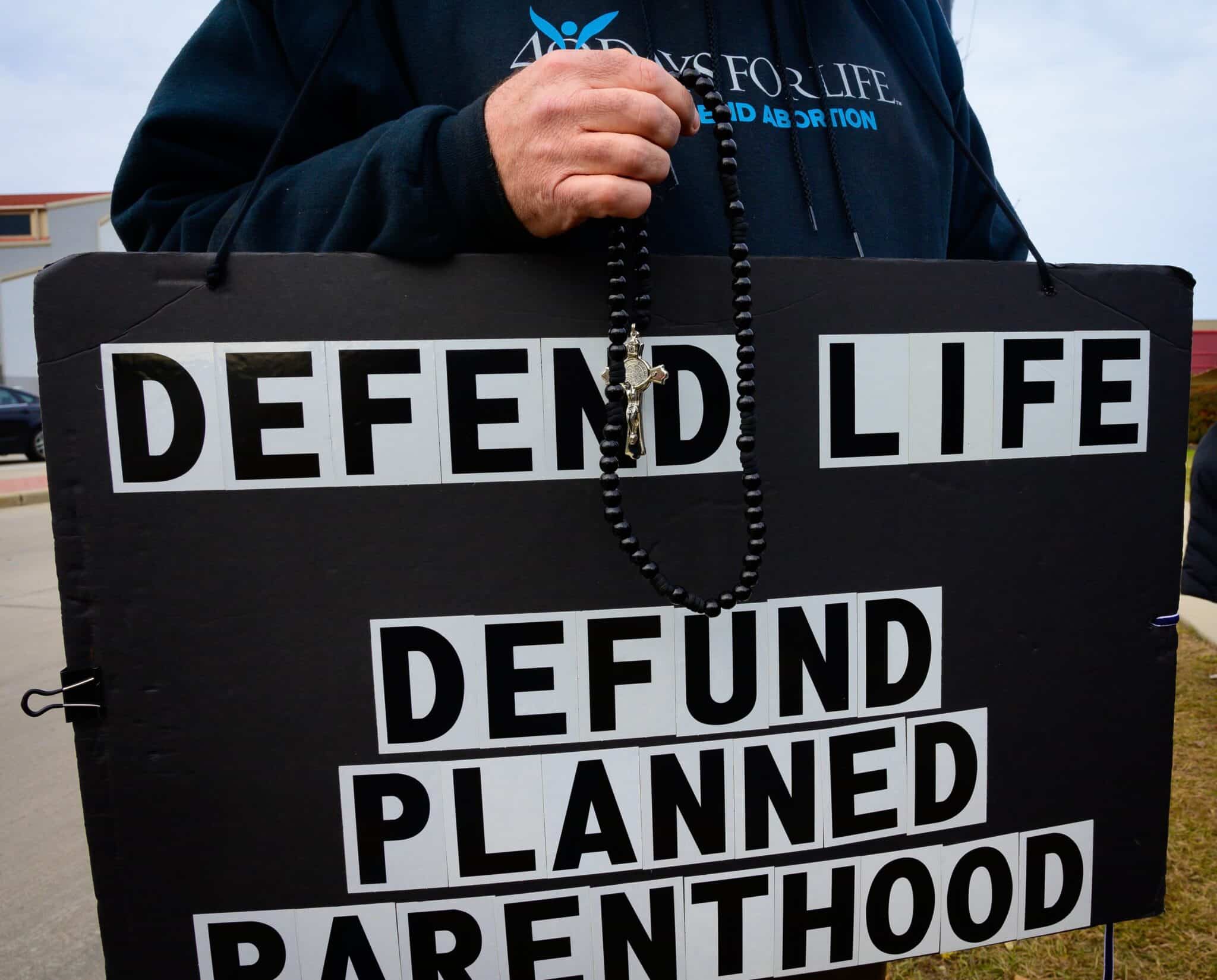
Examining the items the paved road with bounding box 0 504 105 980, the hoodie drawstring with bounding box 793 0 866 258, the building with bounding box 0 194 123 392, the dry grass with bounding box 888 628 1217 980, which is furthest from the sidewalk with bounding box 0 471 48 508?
the building with bounding box 0 194 123 392

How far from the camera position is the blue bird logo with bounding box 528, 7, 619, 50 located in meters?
0.93

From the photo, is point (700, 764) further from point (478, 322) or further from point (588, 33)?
point (588, 33)

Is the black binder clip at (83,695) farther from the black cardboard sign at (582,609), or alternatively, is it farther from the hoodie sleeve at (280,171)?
the hoodie sleeve at (280,171)

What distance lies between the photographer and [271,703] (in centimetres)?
83

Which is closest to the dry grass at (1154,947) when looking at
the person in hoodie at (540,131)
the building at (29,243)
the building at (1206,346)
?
the person in hoodie at (540,131)

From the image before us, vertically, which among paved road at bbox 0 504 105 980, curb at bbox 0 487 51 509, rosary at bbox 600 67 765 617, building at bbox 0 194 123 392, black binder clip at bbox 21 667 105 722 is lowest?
paved road at bbox 0 504 105 980

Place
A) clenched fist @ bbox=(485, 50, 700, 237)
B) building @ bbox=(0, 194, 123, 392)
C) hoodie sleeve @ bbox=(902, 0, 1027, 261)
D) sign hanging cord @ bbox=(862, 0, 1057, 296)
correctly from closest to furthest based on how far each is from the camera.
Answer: clenched fist @ bbox=(485, 50, 700, 237) < sign hanging cord @ bbox=(862, 0, 1057, 296) < hoodie sleeve @ bbox=(902, 0, 1027, 261) < building @ bbox=(0, 194, 123, 392)

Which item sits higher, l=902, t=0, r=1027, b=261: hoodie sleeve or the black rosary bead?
l=902, t=0, r=1027, b=261: hoodie sleeve

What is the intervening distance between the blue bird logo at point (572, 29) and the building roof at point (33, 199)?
1387 inches

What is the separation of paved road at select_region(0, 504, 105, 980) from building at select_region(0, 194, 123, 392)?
24.8 metres

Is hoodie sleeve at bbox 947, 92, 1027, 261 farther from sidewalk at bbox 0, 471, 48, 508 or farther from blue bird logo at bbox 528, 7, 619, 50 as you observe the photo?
sidewalk at bbox 0, 471, 48, 508

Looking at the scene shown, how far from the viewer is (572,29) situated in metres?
0.94

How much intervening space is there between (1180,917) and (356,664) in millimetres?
2134

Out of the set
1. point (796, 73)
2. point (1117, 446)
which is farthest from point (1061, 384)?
point (796, 73)
